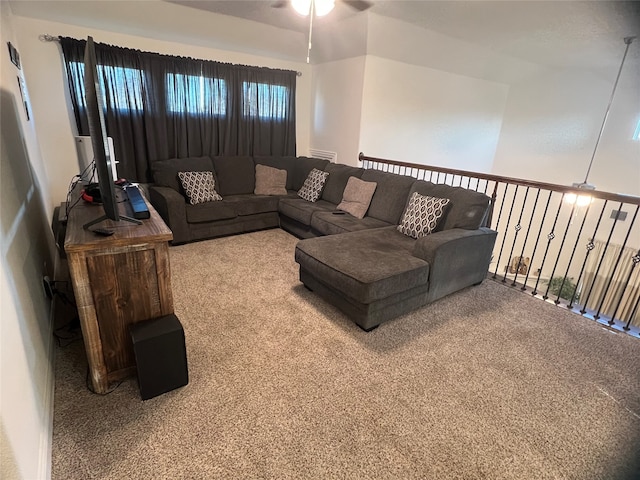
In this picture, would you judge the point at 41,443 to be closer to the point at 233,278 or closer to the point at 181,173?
the point at 233,278

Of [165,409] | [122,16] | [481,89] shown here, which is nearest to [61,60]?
[122,16]

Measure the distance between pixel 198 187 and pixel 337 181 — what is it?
1667 millimetres

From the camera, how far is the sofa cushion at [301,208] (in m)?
3.73

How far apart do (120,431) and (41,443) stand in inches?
11.0

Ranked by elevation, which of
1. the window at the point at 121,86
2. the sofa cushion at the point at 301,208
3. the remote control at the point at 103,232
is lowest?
the sofa cushion at the point at 301,208

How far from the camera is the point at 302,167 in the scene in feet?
15.5

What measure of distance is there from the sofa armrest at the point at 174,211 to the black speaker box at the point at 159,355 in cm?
209

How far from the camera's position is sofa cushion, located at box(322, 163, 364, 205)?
4.00 metres

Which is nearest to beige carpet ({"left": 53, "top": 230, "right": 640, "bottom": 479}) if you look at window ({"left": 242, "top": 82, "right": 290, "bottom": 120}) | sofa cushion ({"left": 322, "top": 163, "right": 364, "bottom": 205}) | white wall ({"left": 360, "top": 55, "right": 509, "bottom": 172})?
sofa cushion ({"left": 322, "top": 163, "right": 364, "bottom": 205})

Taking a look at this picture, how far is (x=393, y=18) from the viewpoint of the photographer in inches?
144

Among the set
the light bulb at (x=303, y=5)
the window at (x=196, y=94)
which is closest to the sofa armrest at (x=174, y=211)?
the window at (x=196, y=94)

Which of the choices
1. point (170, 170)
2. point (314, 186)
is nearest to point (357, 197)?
point (314, 186)

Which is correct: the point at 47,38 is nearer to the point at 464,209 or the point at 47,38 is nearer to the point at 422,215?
the point at 422,215

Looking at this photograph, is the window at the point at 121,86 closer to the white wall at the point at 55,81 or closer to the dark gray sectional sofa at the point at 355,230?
the white wall at the point at 55,81
